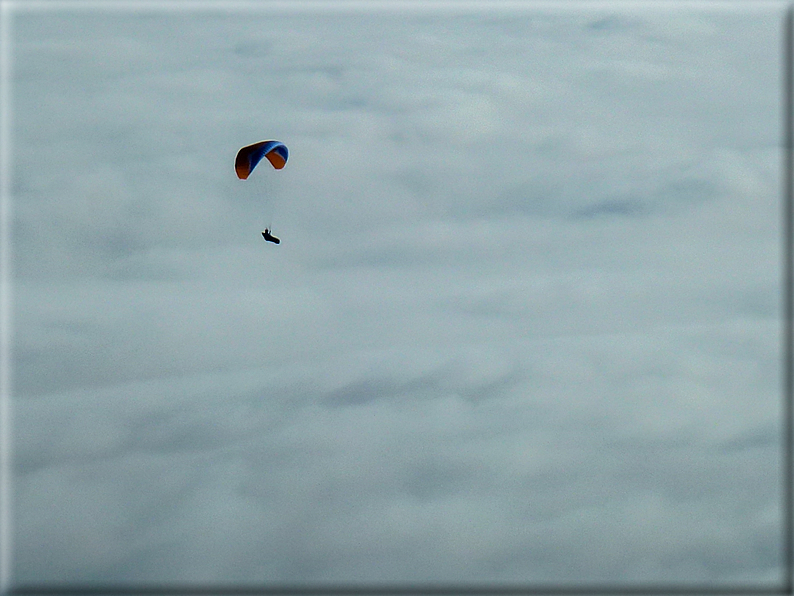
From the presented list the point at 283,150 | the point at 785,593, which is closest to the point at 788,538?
the point at 785,593

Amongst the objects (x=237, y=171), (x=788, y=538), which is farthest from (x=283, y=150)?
(x=788, y=538)

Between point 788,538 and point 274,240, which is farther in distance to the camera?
point 274,240

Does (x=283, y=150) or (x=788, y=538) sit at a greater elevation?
(x=283, y=150)

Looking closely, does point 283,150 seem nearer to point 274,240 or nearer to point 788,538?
point 274,240

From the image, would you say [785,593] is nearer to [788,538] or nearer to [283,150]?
[788,538]

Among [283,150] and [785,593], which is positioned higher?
[283,150]

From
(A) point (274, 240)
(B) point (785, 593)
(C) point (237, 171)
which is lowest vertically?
(B) point (785, 593)

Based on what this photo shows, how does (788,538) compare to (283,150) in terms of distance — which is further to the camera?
(283,150)
